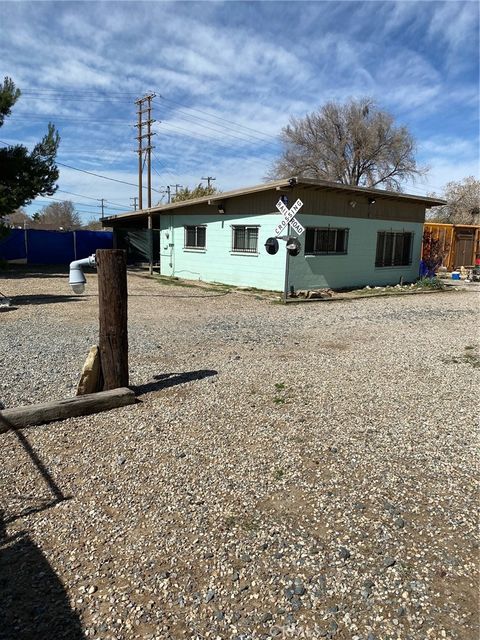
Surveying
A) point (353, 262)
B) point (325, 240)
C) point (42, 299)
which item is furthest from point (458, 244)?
point (42, 299)

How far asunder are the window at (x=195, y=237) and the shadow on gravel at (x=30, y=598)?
1503 centimetres

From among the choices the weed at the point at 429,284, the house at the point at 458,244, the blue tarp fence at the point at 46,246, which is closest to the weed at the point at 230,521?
the weed at the point at 429,284

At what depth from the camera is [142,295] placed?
1322 centimetres

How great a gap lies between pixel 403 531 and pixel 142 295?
11.4 metres

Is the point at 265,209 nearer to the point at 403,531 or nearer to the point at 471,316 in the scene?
the point at 471,316

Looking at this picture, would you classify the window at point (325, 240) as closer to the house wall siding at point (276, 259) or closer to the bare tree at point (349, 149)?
the house wall siding at point (276, 259)

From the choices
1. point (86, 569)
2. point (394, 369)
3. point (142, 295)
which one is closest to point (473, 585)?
point (86, 569)

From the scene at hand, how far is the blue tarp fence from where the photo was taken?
24.9 m

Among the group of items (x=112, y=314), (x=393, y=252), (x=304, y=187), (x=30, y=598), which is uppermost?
(x=304, y=187)

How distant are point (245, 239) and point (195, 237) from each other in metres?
3.14

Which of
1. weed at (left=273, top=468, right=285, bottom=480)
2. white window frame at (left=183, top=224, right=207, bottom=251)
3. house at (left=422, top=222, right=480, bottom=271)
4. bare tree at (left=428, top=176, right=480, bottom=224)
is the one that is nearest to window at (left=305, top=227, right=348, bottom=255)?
white window frame at (left=183, top=224, right=207, bottom=251)

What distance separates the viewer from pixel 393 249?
17.2 m

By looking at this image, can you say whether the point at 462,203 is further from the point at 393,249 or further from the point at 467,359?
the point at 467,359

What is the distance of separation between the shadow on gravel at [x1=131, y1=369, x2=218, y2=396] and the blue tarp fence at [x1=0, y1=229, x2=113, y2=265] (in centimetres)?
2094
